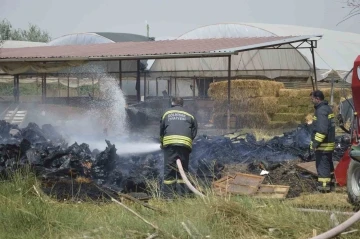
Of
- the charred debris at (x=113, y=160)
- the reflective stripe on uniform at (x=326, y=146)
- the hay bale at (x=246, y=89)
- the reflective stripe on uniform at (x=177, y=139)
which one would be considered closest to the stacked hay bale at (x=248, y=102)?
the hay bale at (x=246, y=89)

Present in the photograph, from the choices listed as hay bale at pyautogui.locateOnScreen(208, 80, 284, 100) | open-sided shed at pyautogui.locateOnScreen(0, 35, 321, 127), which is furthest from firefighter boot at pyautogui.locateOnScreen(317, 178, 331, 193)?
hay bale at pyautogui.locateOnScreen(208, 80, 284, 100)

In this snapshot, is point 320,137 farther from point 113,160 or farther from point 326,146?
point 113,160

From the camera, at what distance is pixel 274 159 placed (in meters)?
12.6

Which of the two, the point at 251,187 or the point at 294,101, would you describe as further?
the point at 294,101

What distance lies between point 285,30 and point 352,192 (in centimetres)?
2878

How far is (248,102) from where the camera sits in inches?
853

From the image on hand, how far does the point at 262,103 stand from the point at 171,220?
15.7m

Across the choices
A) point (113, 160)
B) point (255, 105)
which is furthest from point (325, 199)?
point (255, 105)

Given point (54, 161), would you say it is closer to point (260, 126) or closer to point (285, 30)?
point (260, 126)

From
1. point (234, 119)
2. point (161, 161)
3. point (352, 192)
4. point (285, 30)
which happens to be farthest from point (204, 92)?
point (352, 192)

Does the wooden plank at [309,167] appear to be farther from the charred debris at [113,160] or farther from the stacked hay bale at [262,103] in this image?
the stacked hay bale at [262,103]

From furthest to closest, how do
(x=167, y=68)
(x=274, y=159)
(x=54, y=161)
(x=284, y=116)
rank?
(x=167, y=68) → (x=284, y=116) → (x=274, y=159) → (x=54, y=161)

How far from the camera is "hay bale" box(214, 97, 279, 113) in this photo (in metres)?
21.0

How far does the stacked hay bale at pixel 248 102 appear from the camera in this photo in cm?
2034
